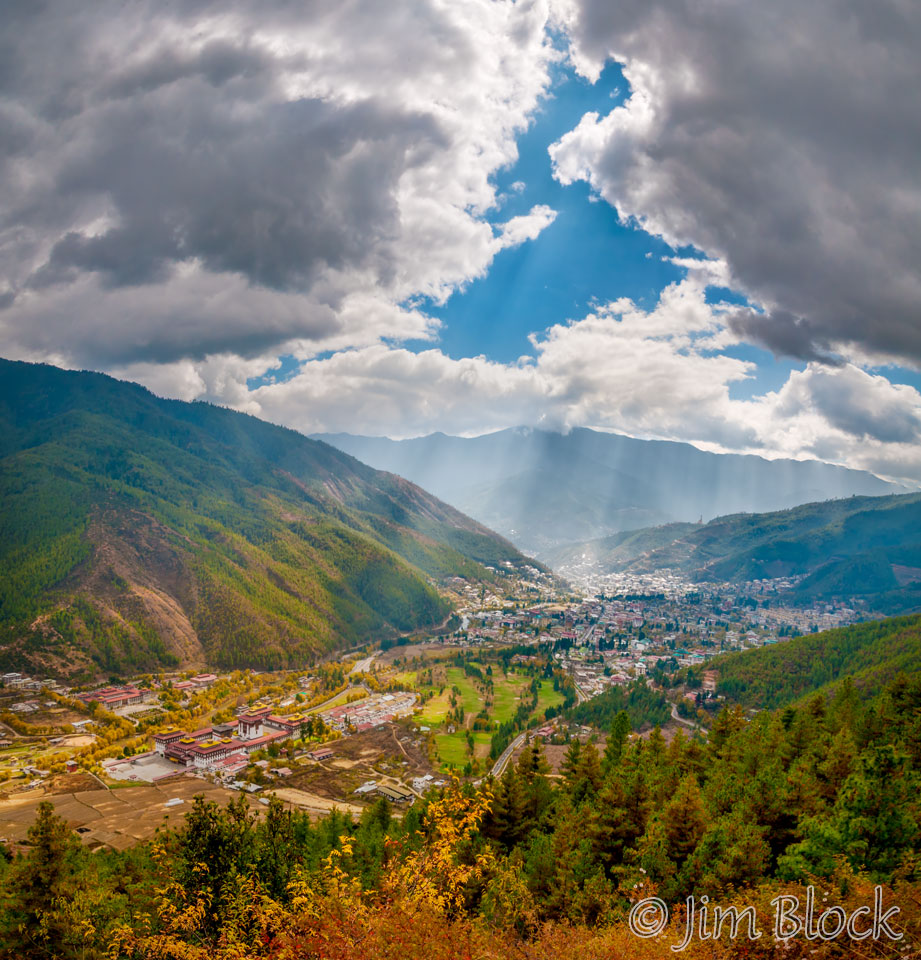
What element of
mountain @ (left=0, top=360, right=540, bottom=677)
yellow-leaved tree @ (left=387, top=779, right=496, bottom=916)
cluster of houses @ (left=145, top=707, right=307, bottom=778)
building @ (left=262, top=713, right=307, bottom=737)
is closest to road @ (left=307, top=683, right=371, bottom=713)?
cluster of houses @ (left=145, top=707, right=307, bottom=778)

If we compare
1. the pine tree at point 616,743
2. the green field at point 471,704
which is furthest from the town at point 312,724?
the pine tree at point 616,743

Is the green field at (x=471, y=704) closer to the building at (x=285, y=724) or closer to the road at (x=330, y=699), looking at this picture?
the road at (x=330, y=699)

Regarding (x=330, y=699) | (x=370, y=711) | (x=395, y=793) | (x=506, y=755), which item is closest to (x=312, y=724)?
(x=370, y=711)

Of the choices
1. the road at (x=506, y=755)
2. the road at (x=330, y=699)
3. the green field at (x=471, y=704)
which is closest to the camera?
the road at (x=506, y=755)

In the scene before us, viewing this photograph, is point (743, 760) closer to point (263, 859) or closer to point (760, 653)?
point (263, 859)

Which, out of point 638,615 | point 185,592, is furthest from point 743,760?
point 638,615

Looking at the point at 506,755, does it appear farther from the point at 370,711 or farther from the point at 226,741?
the point at 226,741

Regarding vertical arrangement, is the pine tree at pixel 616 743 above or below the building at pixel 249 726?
above
